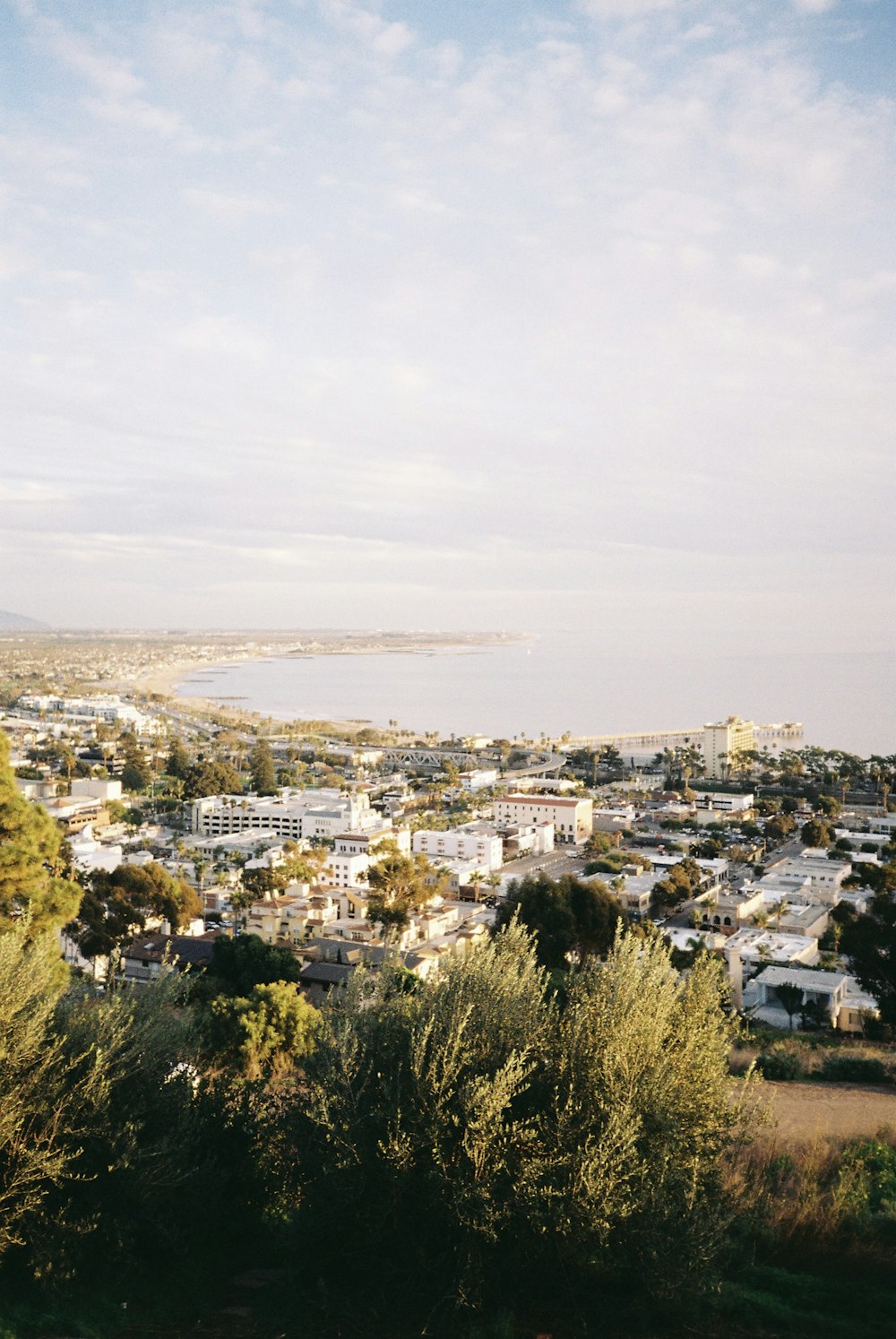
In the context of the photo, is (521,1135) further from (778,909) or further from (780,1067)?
(778,909)

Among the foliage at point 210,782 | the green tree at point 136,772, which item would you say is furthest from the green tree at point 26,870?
the green tree at point 136,772

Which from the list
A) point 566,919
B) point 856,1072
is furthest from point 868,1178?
point 566,919

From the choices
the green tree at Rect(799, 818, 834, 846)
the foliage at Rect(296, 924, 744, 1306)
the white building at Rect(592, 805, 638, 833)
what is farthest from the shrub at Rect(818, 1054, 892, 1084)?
the white building at Rect(592, 805, 638, 833)

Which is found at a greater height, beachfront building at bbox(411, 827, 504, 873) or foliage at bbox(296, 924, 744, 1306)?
foliage at bbox(296, 924, 744, 1306)

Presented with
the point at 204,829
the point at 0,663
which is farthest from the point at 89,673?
the point at 204,829

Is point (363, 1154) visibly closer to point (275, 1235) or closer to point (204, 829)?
point (275, 1235)

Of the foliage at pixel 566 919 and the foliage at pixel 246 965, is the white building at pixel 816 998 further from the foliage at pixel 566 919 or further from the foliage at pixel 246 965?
the foliage at pixel 246 965

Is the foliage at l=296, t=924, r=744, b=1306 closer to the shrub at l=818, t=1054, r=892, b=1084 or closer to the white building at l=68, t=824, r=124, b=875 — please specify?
the shrub at l=818, t=1054, r=892, b=1084
